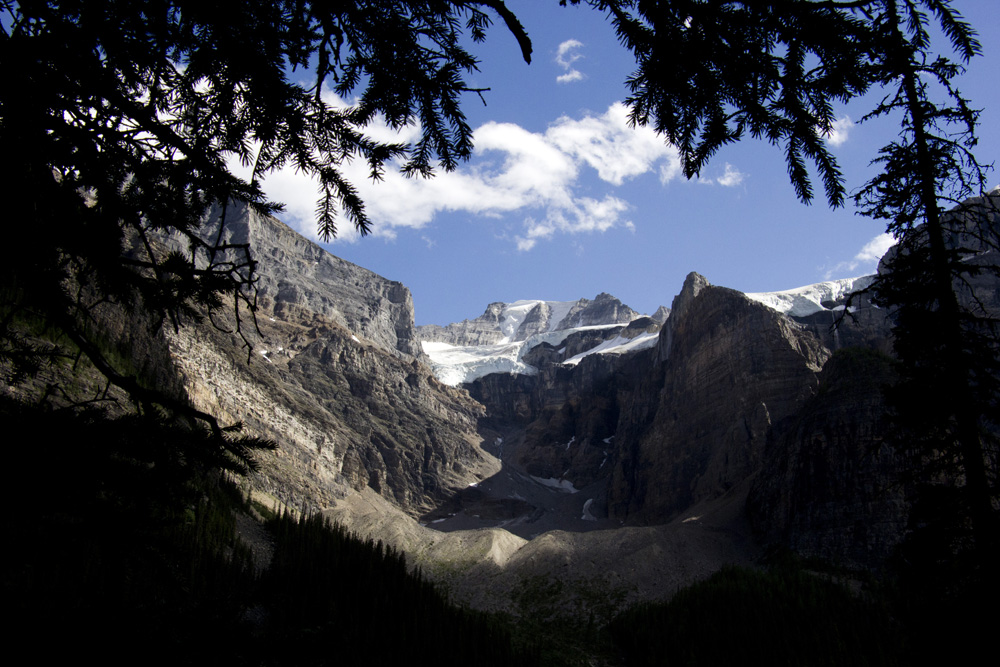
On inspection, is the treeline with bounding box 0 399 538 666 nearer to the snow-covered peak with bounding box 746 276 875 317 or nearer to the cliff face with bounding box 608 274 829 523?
the cliff face with bounding box 608 274 829 523

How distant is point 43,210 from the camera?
9.41 ft

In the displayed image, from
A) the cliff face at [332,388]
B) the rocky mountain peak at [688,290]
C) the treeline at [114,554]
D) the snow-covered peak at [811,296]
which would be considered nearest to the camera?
the treeline at [114,554]

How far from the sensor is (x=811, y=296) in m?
132

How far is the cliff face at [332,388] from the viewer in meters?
65.2

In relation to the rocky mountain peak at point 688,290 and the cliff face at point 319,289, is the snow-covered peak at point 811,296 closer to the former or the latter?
the rocky mountain peak at point 688,290

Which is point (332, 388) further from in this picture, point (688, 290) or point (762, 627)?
point (762, 627)

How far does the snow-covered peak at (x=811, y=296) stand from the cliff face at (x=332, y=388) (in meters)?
62.5

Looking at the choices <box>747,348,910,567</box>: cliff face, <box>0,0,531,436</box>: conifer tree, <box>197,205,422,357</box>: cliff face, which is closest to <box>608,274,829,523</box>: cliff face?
<box>747,348,910,567</box>: cliff face

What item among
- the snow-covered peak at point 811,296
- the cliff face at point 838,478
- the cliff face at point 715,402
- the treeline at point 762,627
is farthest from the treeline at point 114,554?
the snow-covered peak at point 811,296

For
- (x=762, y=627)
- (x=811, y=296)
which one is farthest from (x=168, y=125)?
(x=811, y=296)

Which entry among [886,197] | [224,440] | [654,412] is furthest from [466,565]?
[654,412]

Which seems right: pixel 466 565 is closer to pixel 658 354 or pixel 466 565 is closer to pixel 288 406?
pixel 288 406

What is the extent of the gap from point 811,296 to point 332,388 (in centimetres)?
9970

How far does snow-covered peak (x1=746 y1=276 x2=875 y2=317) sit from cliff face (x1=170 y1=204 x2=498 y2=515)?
62495mm
